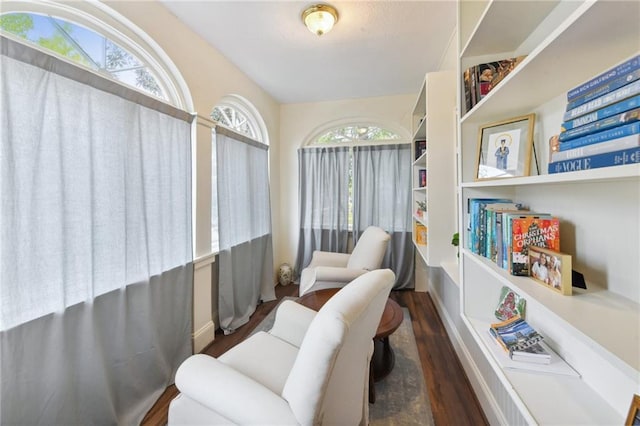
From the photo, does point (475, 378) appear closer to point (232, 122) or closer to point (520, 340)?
point (520, 340)

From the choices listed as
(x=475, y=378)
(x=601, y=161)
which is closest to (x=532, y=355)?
(x=601, y=161)

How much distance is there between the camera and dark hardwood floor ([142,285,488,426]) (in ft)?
4.82

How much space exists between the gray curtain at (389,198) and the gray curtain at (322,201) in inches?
6.9

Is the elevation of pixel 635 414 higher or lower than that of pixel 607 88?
lower

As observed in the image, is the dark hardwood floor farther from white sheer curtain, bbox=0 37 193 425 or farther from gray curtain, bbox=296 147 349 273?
→ gray curtain, bbox=296 147 349 273

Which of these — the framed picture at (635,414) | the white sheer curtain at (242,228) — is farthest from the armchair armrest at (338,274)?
the framed picture at (635,414)

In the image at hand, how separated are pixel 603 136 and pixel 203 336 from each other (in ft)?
8.39

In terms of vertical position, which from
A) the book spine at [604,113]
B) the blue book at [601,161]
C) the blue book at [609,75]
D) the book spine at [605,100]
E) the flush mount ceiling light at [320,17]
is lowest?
the blue book at [601,161]

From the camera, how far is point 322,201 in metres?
3.54

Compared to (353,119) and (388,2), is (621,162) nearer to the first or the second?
(388,2)

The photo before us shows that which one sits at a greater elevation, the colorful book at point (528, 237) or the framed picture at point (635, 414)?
the colorful book at point (528, 237)

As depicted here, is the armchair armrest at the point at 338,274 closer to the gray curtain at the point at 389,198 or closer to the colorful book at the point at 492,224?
the gray curtain at the point at 389,198

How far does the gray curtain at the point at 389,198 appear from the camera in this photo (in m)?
3.28

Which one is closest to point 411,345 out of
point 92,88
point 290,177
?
point 290,177
